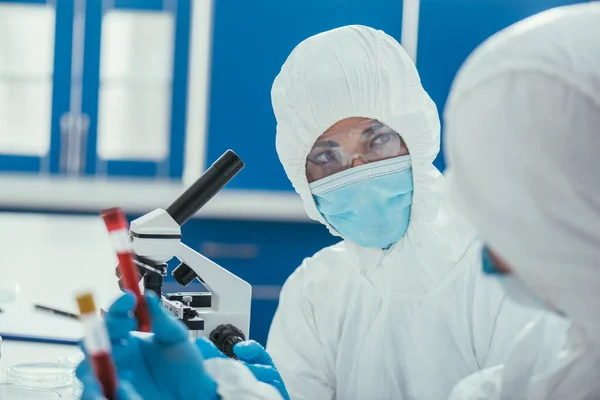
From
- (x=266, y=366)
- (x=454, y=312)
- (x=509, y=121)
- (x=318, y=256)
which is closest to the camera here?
(x=509, y=121)

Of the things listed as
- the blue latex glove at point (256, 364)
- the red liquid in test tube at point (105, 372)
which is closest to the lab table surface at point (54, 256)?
the blue latex glove at point (256, 364)

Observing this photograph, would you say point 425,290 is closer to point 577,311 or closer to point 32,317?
point 577,311

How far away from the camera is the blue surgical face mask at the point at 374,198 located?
1.40 meters

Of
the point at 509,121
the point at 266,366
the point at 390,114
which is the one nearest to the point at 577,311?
the point at 509,121

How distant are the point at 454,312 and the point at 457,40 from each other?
2.09 m

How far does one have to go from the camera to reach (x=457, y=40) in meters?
3.22

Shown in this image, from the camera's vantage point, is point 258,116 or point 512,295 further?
point 258,116

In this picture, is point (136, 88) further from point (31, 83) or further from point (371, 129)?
point (371, 129)

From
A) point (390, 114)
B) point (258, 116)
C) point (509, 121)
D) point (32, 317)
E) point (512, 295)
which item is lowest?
point (32, 317)

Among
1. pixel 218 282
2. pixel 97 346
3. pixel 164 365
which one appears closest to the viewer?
pixel 97 346

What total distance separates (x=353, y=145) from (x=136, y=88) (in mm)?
2140

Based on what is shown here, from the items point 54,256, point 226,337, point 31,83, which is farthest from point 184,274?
point 31,83

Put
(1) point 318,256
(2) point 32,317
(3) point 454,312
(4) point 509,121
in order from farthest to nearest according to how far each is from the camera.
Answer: (2) point 32,317 < (1) point 318,256 < (3) point 454,312 < (4) point 509,121

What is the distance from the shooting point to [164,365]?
38.6 inches
